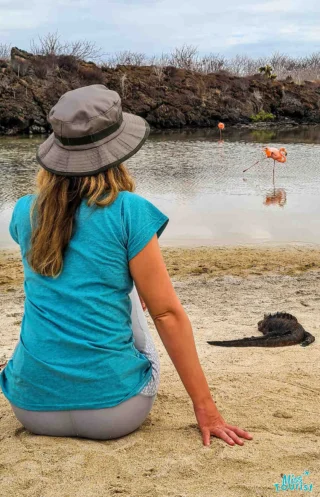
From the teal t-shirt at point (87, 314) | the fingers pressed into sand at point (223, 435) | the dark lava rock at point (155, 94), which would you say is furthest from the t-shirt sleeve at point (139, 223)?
the dark lava rock at point (155, 94)

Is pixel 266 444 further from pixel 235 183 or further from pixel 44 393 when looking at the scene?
pixel 235 183

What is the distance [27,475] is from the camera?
6.89 ft

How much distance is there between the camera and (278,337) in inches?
162

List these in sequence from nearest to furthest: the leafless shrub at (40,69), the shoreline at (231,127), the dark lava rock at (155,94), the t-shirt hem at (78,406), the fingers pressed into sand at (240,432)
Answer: the t-shirt hem at (78,406), the fingers pressed into sand at (240,432), the shoreline at (231,127), the dark lava rock at (155,94), the leafless shrub at (40,69)

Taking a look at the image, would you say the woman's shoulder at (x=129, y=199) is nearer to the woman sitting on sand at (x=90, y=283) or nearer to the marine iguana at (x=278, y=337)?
the woman sitting on sand at (x=90, y=283)

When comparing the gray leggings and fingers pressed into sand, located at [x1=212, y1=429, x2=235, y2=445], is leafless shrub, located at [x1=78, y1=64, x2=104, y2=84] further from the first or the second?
fingers pressed into sand, located at [x1=212, y1=429, x2=235, y2=445]

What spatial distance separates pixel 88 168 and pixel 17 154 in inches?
704

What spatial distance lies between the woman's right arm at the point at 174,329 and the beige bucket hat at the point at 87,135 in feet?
1.14

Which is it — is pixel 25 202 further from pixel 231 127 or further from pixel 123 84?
pixel 123 84

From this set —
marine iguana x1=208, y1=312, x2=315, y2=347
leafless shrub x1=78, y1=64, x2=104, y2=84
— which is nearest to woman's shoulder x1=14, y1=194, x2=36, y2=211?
marine iguana x1=208, y1=312, x2=315, y2=347

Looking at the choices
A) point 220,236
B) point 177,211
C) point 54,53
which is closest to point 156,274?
point 220,236

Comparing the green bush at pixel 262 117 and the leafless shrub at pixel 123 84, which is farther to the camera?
the green bush at pixel 262 117

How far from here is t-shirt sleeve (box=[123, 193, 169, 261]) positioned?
2096mm

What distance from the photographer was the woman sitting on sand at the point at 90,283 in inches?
83.4
